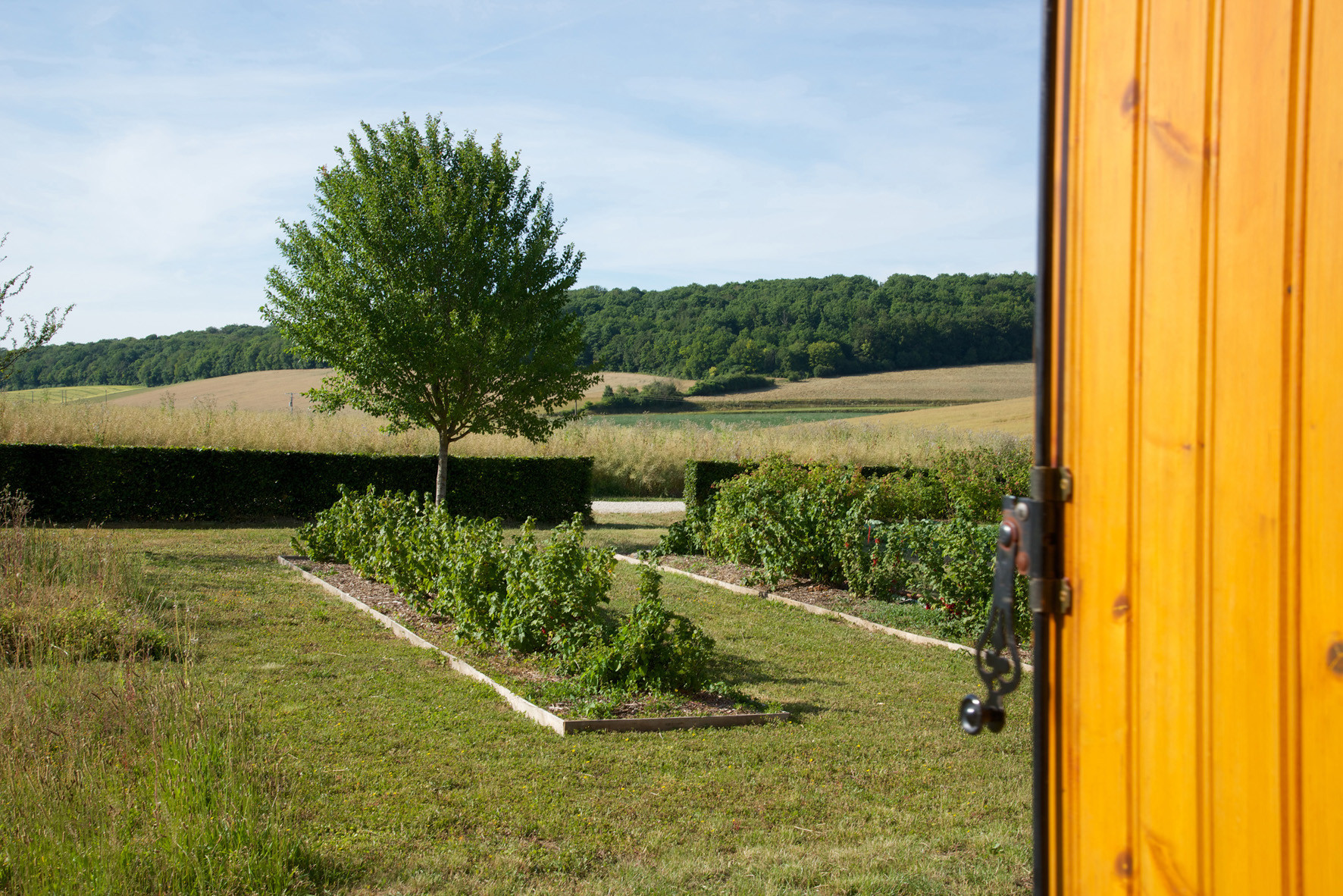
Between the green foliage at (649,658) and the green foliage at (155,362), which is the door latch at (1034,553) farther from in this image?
the green foliage at (155,362)

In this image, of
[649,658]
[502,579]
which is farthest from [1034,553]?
[502,579]

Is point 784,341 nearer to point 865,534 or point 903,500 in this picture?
point 903,500

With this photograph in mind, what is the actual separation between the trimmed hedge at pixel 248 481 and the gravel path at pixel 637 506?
67.9 inches

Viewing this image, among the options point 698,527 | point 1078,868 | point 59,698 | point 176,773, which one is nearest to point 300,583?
point 698,527

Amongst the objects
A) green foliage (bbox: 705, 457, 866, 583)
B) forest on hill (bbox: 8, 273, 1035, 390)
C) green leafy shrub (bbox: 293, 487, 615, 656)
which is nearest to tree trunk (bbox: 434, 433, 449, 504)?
green foliage (bbox: 705, 457, 866, 583)

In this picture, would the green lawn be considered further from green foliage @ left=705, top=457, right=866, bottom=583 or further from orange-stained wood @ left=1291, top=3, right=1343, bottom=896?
green foliage @ left=705, top=457, right=866, bottom=583

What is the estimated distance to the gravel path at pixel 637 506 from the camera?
69.2 ft

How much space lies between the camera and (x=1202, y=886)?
1268mm

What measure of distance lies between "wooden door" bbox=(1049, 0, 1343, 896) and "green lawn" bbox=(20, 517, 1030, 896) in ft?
7.58

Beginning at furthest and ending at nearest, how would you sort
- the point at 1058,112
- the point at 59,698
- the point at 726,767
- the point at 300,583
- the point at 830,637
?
the point at 300,583
the point at 830,637
the point at 726,767
the point at 59,698
the point at 1058,112

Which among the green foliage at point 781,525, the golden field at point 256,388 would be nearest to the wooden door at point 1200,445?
the green foliage at point 781,525

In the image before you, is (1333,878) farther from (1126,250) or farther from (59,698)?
(59,698)

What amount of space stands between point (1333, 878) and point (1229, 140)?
961 millimetres

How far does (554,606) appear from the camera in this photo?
6.55 metres
